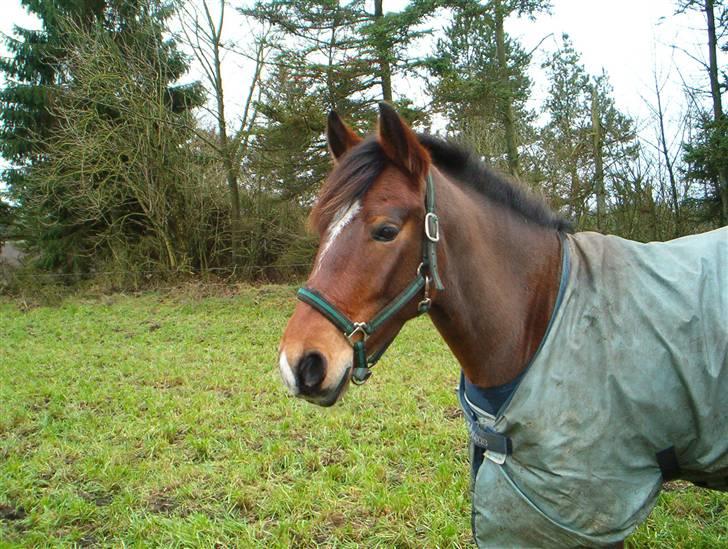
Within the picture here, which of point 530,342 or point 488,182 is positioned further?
point 488,182

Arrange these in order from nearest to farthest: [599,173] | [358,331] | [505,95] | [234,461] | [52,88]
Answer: [358,331] → [234,461] → [505,95] → [599,173] → [52,88]

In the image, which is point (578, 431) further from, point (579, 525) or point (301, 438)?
point (301, 438)

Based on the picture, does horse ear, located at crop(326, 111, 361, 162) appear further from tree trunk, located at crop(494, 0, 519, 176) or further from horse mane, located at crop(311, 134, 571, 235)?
tree trunk, located at crop(494, 0, 519, 176)

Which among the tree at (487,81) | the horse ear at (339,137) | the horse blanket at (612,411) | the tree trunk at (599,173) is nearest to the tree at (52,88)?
the tree at (487,81)

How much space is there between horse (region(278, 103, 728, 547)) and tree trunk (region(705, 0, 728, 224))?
12729 millimetres

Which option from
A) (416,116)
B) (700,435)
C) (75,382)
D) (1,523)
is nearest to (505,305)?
(700,435)

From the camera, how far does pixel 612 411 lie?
1652 millimetres

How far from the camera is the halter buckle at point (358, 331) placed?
5.17 feet

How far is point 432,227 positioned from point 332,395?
66cm

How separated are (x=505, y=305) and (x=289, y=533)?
2.06m

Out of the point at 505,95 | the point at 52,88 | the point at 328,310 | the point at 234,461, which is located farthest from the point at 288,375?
the point at 52,88

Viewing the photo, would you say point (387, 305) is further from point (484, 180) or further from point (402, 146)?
point (484, 180)

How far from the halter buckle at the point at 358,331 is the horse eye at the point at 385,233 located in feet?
0.97

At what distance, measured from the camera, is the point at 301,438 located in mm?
4418
